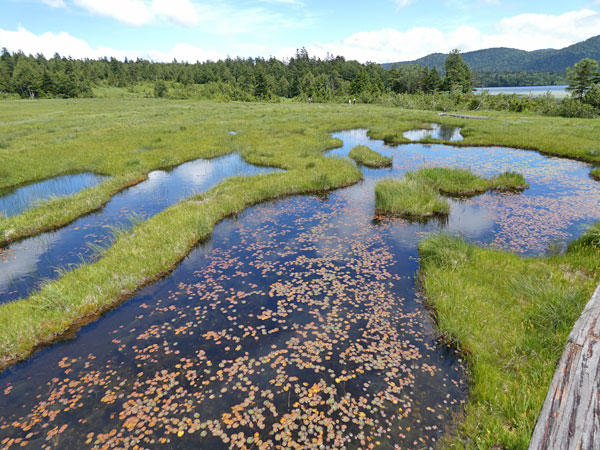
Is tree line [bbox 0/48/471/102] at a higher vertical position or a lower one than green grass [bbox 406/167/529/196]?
higher

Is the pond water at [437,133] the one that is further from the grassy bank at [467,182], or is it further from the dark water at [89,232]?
the dark water at [89,232]

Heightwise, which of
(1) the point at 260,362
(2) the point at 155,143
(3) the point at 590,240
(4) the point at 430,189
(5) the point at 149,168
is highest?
(2) the point at 155,143

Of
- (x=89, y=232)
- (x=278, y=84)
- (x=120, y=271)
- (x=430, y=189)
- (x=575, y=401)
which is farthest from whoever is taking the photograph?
(x=278, y=84)

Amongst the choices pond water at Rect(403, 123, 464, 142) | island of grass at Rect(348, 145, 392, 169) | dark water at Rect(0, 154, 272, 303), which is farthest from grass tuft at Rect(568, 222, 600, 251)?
pond water at Rect(403, 123, 464, 142)

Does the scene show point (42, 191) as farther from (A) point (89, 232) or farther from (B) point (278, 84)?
(B) point (278, 84)

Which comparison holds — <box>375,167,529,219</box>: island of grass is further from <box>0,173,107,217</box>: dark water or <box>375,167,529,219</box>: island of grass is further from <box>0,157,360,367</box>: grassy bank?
<box>0,173,107,217</box>: dark water

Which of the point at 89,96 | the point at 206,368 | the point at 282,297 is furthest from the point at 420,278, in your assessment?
the point at 89,96

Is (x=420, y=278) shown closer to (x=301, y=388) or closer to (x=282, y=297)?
(x=282, y=297)

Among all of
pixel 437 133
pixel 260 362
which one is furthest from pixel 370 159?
pixel 260 362
